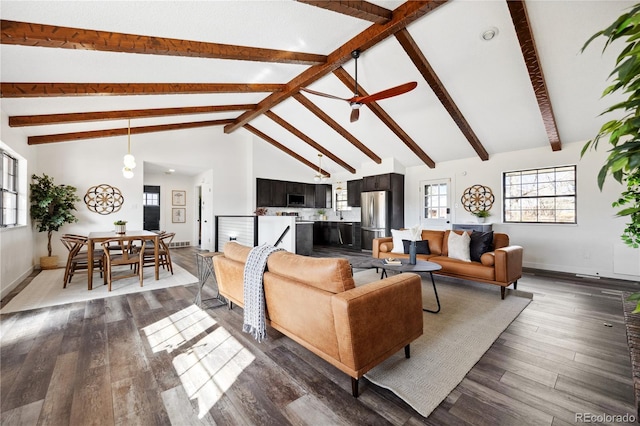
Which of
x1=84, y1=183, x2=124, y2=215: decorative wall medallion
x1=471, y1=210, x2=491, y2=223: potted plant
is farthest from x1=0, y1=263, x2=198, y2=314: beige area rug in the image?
x1=471, y1=210, x2=491, y2=223: potted plant

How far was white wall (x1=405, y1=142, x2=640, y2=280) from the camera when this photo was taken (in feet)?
15.4

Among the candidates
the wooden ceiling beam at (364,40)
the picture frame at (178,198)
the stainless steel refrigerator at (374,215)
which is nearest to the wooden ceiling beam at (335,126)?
the wooden ceiling beam at (364,40)

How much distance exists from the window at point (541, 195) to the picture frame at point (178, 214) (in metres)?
9.26

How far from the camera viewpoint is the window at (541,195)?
17.2 ft

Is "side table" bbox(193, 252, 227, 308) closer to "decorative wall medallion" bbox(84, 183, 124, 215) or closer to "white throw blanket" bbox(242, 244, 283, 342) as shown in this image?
"white throw blanket" bbox(242, 244, 283, 342)

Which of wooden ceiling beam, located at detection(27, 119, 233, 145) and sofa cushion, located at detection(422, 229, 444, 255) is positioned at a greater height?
wooden ceiling beam, located at detection(27, 119, 233, 145)

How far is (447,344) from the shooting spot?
235 cm

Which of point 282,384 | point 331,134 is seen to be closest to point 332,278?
point 282,384

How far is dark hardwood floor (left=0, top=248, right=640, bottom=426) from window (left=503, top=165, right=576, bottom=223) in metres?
3.18

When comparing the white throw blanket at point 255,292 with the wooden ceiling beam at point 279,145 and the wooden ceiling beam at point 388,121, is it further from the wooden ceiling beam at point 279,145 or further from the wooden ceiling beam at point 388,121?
the wooden ceiling beam at point 279,145

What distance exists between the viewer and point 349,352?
1625mm

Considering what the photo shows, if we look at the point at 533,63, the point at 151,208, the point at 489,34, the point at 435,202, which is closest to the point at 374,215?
the point at 435,202

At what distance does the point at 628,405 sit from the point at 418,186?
239 inches

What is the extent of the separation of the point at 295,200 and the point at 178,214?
12.9 ft
